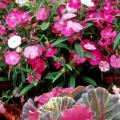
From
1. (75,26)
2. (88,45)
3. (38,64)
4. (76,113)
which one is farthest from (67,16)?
(76,113)

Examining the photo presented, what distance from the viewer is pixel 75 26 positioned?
2.63m

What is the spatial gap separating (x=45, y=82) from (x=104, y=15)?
1.86 ft

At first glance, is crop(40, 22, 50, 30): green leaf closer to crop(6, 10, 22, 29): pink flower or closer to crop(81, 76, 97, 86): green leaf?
crop(6, 10, 22, 29): pink flower

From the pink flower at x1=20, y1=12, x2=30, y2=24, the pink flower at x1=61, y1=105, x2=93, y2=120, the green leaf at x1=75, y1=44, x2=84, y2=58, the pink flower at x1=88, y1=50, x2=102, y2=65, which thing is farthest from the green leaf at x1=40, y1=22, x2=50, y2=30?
the pink flower at x1=61, y1=105, x2=93, y2=120

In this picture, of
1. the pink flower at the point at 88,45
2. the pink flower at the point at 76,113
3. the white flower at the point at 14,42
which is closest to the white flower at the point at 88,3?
the pink flower at the point at 88,45

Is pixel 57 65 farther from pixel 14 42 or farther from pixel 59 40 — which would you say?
pixel 14 42

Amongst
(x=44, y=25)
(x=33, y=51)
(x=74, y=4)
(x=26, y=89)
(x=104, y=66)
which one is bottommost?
(x=26, y=89)

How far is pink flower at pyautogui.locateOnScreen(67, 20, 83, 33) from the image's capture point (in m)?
2.61

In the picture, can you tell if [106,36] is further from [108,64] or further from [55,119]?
[55,119]

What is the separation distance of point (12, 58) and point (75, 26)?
0.43 m

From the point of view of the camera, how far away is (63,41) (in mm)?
2701

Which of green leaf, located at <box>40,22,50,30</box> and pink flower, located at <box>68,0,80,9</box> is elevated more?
pink flower, located at <box>68,0,80,9</box>

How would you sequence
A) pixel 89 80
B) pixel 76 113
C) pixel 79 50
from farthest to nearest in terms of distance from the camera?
pixel 89 80, pixel 79 50, pixel 76 113

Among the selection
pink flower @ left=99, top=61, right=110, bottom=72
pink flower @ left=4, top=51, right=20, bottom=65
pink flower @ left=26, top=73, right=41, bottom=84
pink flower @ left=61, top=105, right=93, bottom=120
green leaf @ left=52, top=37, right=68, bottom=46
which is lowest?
pink flower @ left=26, top=73, right=41, bottom=84
